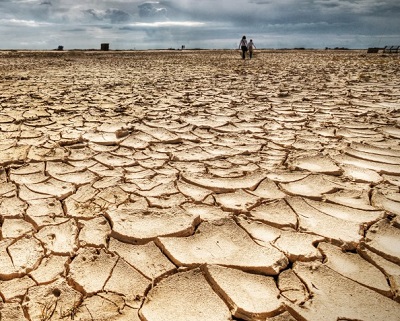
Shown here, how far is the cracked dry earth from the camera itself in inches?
41.5

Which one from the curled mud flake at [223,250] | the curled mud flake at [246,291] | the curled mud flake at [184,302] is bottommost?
the curled mud flake at [184,302]

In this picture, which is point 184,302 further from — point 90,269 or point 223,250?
point 90,269

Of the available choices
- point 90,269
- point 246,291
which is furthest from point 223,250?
point 90,269

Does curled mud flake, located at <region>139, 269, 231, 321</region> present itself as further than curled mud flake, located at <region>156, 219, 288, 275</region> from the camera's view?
No

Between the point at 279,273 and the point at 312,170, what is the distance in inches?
40.3

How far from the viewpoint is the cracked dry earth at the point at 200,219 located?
105cm

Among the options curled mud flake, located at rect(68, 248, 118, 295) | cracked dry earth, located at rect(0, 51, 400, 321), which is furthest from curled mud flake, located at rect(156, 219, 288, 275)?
curled mud flake, located at rect(68, 248, 118, 295)

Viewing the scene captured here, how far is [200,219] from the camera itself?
4.94 feet

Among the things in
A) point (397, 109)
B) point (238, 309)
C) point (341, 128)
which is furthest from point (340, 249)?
point (397, 109)

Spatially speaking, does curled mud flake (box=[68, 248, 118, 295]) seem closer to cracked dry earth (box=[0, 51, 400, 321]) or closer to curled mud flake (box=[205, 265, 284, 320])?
cracked dry earth (box=[0, 51, 400, 321])

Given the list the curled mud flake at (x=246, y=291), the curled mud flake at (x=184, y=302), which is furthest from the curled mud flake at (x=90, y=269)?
the curled mud flake at (x=246, y=291)

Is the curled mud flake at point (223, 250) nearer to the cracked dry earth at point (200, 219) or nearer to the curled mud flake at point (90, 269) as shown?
the cracked dry earth at point (200, 219)

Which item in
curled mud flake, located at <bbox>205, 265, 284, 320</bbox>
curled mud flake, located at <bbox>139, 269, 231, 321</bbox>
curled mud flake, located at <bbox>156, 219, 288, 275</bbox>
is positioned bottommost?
curled mud flake, located at <bbox>139, 269, 231, 321</bbox>

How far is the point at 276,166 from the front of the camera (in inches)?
82.4
